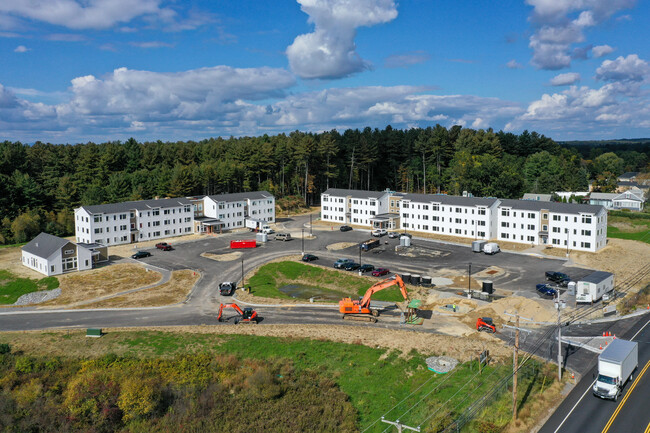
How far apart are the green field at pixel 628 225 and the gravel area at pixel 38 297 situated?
92343 millimetres

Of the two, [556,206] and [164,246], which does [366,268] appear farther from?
[556,206]

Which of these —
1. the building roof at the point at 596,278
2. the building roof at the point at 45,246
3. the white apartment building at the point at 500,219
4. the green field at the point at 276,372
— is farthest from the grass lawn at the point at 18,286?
the building roof at the point at 596,278

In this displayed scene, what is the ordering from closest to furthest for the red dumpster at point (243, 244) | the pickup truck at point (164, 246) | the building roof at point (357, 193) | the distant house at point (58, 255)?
the distant house at point (58, 255) → the pickup truck at point (164, 246) → the red dumpster at point (243, 244) → the building roof at point (357, 193)

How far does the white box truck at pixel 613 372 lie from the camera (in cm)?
2869

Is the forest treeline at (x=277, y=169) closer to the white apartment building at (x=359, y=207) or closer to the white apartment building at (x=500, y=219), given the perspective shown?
the white apartment building at (x=359, y=207)

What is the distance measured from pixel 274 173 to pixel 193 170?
85.5 ft

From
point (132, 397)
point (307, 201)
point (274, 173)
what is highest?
point (274, 173)

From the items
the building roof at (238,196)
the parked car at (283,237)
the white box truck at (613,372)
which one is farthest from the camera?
the building roof at (238,196)

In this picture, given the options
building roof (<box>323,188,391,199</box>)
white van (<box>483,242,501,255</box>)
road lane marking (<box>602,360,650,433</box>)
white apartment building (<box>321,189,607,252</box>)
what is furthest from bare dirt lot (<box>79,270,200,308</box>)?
building roof (<box>323,188,391,199</box>)

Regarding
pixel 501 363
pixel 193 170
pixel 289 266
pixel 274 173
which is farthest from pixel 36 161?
pixel 501 363

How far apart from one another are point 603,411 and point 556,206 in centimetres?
5320

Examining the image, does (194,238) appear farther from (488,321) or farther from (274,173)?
(488,321)

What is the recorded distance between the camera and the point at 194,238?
8556 centimetres

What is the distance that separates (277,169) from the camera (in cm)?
13025
